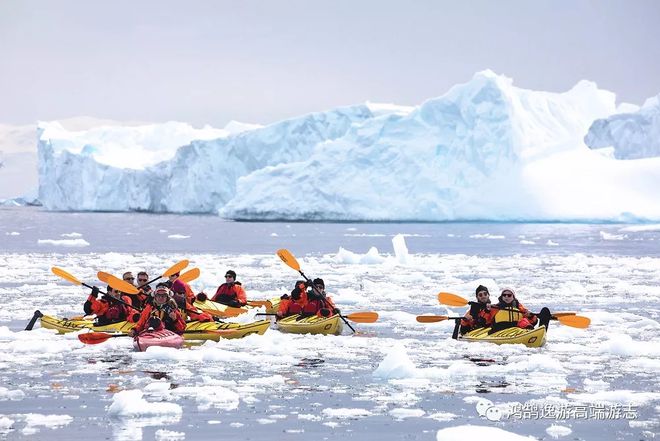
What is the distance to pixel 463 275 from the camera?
79.8 ft

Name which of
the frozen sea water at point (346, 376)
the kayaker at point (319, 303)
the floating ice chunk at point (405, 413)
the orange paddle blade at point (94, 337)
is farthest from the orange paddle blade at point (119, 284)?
the floating ice chunk at point (405, 413)

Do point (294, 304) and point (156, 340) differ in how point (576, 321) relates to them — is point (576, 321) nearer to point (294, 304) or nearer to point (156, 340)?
point (294, 304)

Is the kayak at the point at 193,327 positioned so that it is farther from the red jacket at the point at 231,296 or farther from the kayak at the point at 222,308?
the red jacket at the point at 231,296

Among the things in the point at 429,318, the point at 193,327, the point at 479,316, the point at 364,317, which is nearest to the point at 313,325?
the point at 364,317

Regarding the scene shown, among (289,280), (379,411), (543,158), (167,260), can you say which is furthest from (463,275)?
(543,158)

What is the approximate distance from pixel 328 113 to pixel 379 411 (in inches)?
2351

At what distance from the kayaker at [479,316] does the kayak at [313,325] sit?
5.74 feet

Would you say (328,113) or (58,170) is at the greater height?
(328,113)

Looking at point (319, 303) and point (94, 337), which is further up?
point (319, 303)

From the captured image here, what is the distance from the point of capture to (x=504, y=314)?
1233 centimetres

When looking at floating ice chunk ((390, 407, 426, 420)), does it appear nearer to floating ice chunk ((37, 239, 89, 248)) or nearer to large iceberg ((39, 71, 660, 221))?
floating ice chunk ((37, 239, 89, 248))

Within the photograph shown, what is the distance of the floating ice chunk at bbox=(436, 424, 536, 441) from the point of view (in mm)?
6952

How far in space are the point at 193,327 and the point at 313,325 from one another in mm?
1835

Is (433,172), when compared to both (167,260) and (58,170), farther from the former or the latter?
(58,170)
